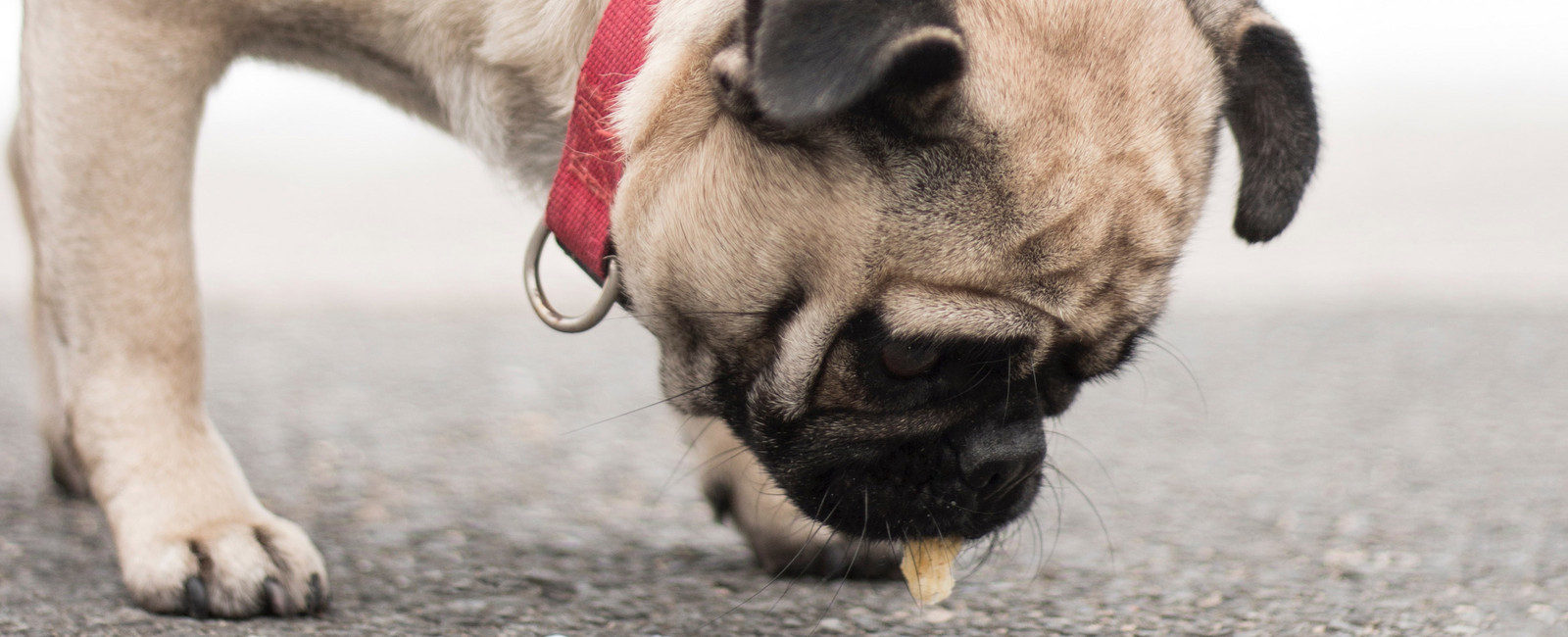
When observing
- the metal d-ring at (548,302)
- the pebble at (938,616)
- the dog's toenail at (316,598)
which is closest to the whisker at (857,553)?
the pebble at (938,616)

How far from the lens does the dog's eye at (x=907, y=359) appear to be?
216cm

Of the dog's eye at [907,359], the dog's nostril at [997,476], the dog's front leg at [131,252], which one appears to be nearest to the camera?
the dog's eye at [907,359]

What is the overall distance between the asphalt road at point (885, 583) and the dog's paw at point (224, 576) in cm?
5

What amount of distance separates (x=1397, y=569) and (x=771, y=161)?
1.76 m

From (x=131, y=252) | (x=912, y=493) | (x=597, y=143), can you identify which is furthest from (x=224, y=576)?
(x=912, y=493)

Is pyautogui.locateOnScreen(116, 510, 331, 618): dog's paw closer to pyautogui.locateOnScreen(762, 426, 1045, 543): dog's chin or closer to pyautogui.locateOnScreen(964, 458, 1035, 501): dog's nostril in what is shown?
pyautogui.locateOnScreen(762, 426, 1045, 543): dog's chin

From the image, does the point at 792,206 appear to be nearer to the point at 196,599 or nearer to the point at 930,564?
the point at 930,564

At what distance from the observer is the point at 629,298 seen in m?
2.42

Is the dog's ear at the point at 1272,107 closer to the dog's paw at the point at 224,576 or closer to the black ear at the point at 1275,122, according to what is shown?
the black ear at the point at 1275,122

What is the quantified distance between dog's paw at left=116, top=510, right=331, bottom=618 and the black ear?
1867mm

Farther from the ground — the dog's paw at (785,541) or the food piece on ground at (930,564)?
the food piece on ground at (930,564)

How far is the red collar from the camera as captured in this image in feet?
7.51

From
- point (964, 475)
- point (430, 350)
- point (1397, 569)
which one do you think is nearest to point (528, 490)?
point (964, 475)

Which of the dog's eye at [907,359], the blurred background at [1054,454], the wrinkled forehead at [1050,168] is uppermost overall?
the wrinkled forehead at [1050,168]
